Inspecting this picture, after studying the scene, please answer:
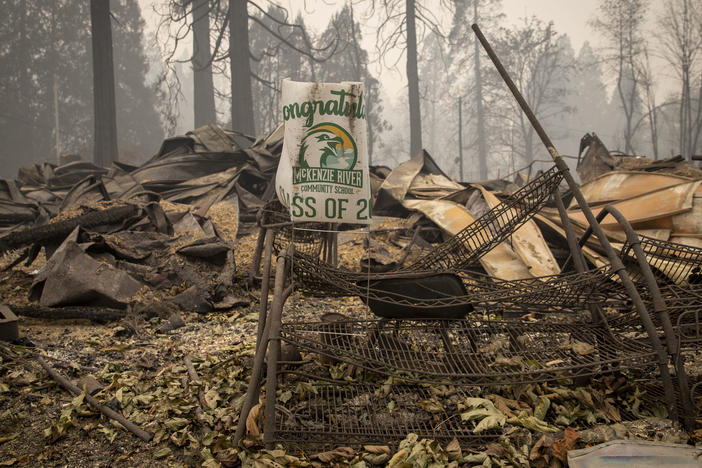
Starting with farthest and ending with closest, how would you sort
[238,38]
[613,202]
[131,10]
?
[131,10] < [238,38] < [613,202]

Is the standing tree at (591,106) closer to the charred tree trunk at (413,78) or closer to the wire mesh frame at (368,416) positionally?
the charred tree trunk at (413,78)

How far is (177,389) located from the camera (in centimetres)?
262

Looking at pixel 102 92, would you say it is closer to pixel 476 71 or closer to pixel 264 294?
pixel 264 294

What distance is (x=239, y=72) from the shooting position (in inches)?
544

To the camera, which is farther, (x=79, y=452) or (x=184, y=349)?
(x=184, y=349)

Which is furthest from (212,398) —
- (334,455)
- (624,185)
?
(624,185)

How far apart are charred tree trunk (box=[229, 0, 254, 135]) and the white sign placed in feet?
38.6

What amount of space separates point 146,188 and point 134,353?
5230mm

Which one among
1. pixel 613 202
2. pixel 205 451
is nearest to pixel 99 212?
pixel 205 451

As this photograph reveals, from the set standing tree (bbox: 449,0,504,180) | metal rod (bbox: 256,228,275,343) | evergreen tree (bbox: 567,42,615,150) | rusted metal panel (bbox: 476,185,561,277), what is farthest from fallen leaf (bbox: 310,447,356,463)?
evergreen tree (bbox: 567,42,615,150)

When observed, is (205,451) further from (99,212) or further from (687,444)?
(99,212)

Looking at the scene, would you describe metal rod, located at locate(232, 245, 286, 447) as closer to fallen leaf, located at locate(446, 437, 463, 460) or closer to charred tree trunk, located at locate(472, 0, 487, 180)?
fallen leaf, located at locate(446, 437, 463, 460)

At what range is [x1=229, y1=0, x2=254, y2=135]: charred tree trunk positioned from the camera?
45.1ft

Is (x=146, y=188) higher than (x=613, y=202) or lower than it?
higher
